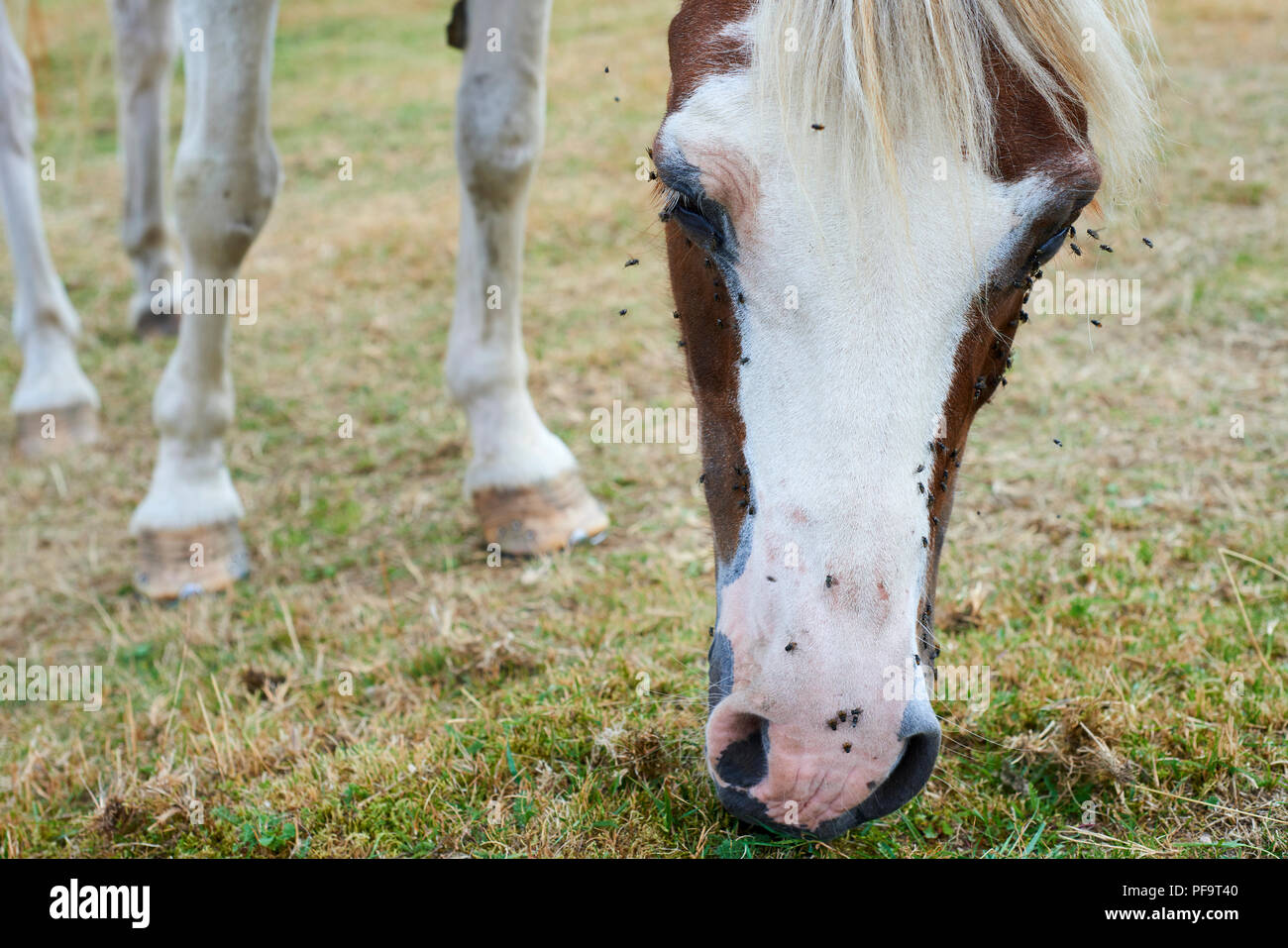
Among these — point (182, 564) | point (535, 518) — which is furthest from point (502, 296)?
point (182, 564)

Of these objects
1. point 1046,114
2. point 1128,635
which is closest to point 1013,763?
point 1128,635

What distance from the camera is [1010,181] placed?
5.19 feet

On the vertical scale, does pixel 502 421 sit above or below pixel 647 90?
below

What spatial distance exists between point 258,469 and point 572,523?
150 cm

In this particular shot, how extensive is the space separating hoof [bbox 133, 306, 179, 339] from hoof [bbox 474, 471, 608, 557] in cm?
303

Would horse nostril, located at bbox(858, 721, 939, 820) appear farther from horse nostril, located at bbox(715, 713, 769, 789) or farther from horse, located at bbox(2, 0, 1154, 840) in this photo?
horse nostril, located at bbox(715, 713, 769, 789)

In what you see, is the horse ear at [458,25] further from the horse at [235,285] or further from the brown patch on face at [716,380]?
the brown patch on face at [716,380]

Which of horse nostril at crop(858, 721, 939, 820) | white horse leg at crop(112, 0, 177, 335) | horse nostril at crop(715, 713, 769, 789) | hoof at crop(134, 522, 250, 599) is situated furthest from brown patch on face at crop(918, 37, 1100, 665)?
white horse leg at crop(112, 0, 177, 335)

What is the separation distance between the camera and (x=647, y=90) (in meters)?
8.93

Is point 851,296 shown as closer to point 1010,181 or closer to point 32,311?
point 1010,181

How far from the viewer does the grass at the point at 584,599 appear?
197 cm

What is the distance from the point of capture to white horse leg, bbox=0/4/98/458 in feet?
14.8

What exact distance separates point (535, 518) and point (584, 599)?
498 millimetres
